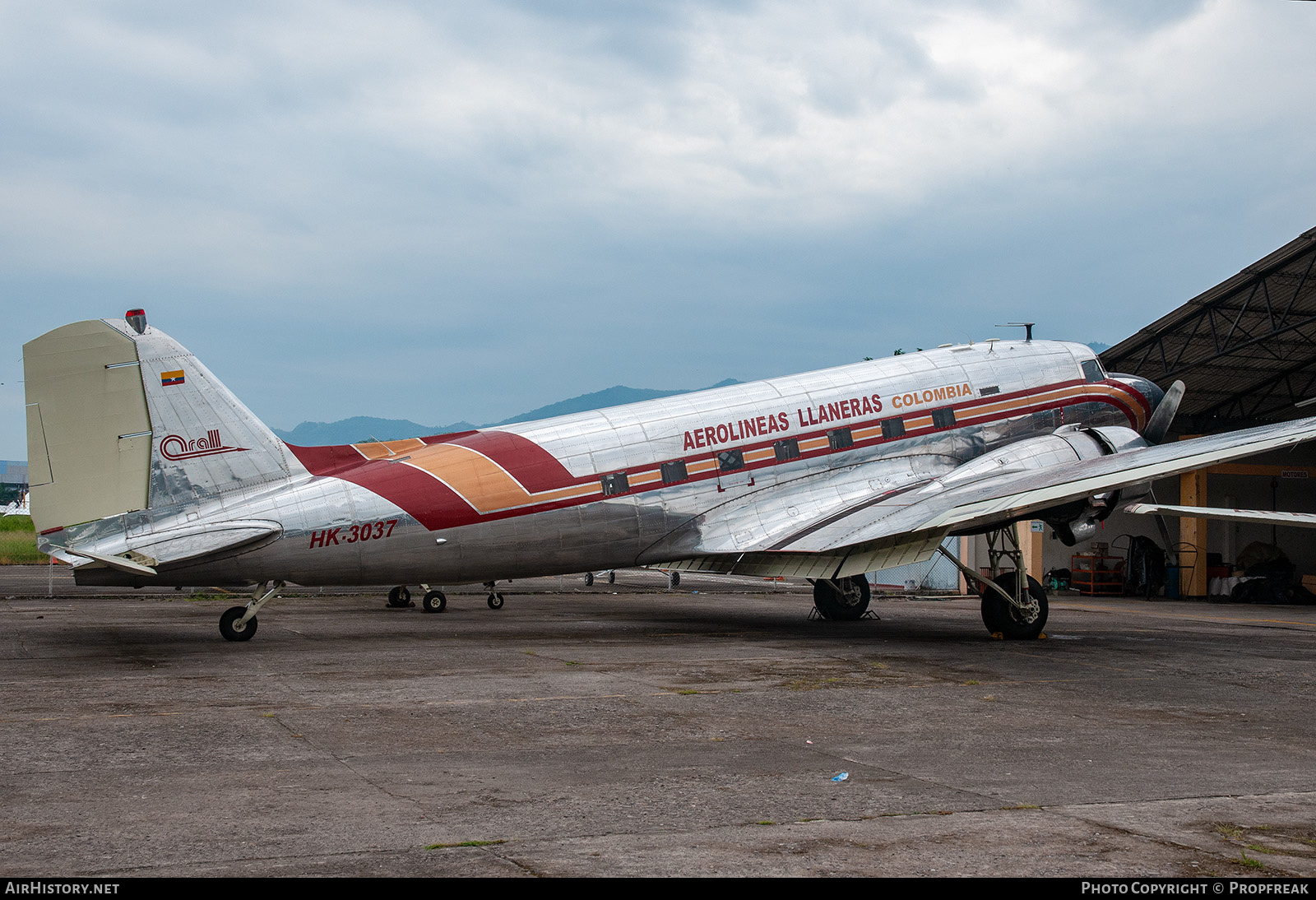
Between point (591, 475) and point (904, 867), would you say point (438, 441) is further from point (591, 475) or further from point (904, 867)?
point (904, 867)

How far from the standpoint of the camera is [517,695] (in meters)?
11.5

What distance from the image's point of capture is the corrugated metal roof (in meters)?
31.6

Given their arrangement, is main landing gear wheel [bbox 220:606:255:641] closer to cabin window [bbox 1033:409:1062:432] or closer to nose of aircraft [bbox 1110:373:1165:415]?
cabin window [bbox 1033:409:1062:432]

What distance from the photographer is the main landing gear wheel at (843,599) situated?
22.2 meters

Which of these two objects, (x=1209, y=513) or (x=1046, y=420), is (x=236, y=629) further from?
(x=1046, y=420)

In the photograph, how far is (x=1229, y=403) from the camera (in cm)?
4212

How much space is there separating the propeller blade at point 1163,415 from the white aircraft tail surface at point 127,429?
16.5 metres

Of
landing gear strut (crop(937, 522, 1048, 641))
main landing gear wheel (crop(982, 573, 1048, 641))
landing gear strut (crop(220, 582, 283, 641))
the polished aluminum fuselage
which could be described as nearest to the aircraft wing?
the polished aluminum fuselage

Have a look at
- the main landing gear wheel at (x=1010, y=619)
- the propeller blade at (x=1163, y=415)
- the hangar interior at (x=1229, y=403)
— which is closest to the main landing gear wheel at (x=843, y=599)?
the main landing gear wheel at (x=1010, y=619)

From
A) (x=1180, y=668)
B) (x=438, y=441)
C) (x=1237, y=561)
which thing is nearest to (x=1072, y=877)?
(x=1180, y=668)

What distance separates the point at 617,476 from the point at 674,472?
1.12 meters

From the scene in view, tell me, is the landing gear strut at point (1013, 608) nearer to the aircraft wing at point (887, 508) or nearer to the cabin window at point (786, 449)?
the aircraft wing at point (887, 508)

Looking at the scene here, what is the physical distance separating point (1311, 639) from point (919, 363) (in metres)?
9.44

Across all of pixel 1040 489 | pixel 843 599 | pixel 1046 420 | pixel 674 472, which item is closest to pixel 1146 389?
pixel 1046 420
